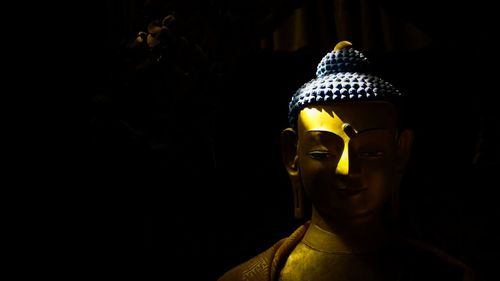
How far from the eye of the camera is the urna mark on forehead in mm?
1683

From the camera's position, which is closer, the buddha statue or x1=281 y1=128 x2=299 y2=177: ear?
the buddha statue

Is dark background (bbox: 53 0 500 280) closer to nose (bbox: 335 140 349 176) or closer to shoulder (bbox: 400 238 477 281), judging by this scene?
shoulder (bbox: 400 238 477 281)

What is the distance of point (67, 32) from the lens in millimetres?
2125

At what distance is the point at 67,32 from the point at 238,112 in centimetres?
92

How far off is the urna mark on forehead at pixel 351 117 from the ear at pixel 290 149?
0.14 meters

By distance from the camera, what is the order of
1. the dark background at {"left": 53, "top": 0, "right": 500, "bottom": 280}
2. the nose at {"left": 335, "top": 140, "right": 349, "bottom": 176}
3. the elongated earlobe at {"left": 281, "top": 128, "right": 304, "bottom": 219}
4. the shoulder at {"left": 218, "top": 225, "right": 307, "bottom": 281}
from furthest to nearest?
the dark background at {"left": 53, "top": 0, "right": 500, "bottom": 280} < the elongated earlobe at {"left": 281, "top": 128, "right": 304, "bottom": 219} < the shoulder at {"left": 218, "top": 225, "right": 307, "bottom": 281} < the nose at {"left": 335, "top": 140, "right": 349, "bottom": 176}

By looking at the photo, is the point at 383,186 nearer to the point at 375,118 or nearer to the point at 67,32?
the point at 375,118

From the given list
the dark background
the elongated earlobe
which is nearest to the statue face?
the elongated earlobe

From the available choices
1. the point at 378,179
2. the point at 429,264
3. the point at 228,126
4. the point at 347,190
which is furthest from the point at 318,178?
the point at 228,126

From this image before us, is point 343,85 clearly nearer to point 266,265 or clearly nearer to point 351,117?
point 351,117

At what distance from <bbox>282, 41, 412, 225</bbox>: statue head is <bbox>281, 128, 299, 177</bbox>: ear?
0.28 ft

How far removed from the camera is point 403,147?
71.9 inches

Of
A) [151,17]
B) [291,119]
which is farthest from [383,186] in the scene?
[151,17]

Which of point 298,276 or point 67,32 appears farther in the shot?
point 67,32
